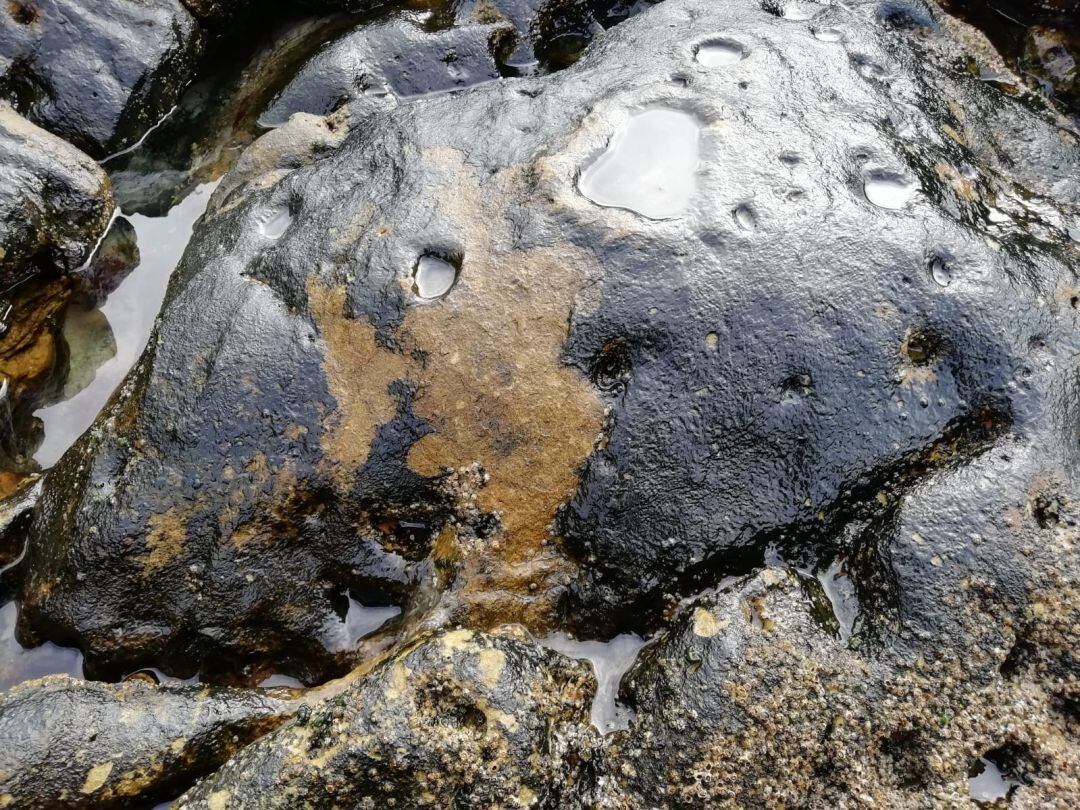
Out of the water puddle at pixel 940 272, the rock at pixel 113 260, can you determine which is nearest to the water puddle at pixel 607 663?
the water puddle at pixel 940 272

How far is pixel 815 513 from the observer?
255 cm

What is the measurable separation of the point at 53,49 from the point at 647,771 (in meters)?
4.07

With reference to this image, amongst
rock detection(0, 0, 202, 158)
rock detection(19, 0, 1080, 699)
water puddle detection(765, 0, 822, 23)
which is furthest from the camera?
rock detection(0, 0, 202, 158)

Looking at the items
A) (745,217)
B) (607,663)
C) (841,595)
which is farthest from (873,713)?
(745,217)

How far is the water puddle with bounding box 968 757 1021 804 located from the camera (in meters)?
2.28

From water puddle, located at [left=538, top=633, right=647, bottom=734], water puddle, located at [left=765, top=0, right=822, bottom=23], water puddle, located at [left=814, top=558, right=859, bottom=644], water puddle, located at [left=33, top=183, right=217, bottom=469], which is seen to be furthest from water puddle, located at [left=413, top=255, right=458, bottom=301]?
water puddle, located at [left=765, top=0, right=822, bottom=23]

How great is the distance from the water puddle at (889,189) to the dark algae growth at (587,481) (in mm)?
12

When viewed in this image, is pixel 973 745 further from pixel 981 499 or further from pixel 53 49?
pixel 53 49

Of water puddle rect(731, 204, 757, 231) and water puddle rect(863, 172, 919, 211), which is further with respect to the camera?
water puddle rect(863, 172, 919, 211)

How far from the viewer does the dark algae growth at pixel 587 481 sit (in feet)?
7.46

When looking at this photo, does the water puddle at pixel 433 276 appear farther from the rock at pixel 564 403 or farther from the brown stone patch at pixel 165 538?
the brown stone patch at pixel 165 538

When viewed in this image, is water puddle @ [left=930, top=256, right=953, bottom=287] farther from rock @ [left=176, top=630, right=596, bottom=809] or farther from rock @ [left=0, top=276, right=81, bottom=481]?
rock @ [left=0, top=276, right=81, bottom=481]

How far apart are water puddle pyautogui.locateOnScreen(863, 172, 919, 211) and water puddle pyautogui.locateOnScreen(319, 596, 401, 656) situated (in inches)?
85.5

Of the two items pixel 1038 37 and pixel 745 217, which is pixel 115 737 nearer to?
pixel 745 217
